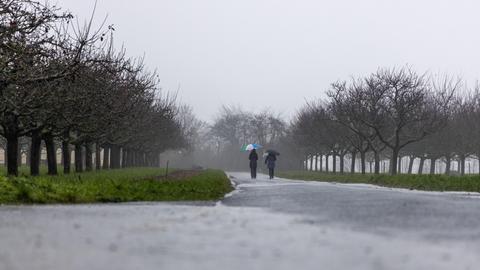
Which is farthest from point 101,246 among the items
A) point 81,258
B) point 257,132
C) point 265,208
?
point 257,132

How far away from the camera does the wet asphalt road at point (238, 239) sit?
5613 mm

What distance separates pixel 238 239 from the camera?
705 cm

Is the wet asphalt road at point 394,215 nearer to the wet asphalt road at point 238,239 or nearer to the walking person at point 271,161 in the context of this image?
the wet asphalt road at point 238,239

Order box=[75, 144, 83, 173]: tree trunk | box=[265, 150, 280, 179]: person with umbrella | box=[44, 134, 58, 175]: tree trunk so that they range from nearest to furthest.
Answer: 1. box=[44, 134, 58, 175]: tree trunk
2. box=[75, 144, 83, 173]: tree trunk
3. box=[265, 150, 280, 179]: person with umbrella

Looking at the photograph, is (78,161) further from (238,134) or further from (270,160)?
(238,134)

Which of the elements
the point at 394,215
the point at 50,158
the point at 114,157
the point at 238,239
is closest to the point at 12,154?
the point at 50,158

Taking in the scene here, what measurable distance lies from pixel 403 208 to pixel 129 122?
100 feet

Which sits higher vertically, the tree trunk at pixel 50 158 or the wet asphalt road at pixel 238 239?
the tree trunk at pixel 50 158

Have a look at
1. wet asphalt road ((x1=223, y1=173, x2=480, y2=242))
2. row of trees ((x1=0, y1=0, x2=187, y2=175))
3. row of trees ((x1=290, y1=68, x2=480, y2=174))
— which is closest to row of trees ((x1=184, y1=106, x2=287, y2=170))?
row of trees ((x1=290, y1=68, x2=480, y2=174))

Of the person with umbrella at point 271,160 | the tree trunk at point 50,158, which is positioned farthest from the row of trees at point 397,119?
the tree trunk at point 50,158

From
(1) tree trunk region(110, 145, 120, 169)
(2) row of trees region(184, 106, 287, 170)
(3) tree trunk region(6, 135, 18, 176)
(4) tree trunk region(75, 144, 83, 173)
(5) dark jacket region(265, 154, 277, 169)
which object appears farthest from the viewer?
(2) row of trees region(184, 106, 287, 170)

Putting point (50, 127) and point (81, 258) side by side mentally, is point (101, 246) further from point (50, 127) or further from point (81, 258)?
point (50, 127)

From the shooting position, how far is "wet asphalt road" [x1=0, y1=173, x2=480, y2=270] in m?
5.61

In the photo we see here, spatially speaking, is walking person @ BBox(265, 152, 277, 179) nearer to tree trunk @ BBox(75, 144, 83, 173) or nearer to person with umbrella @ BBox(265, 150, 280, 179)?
person with umbrella @ BBox(265, 150, 280, 179)
